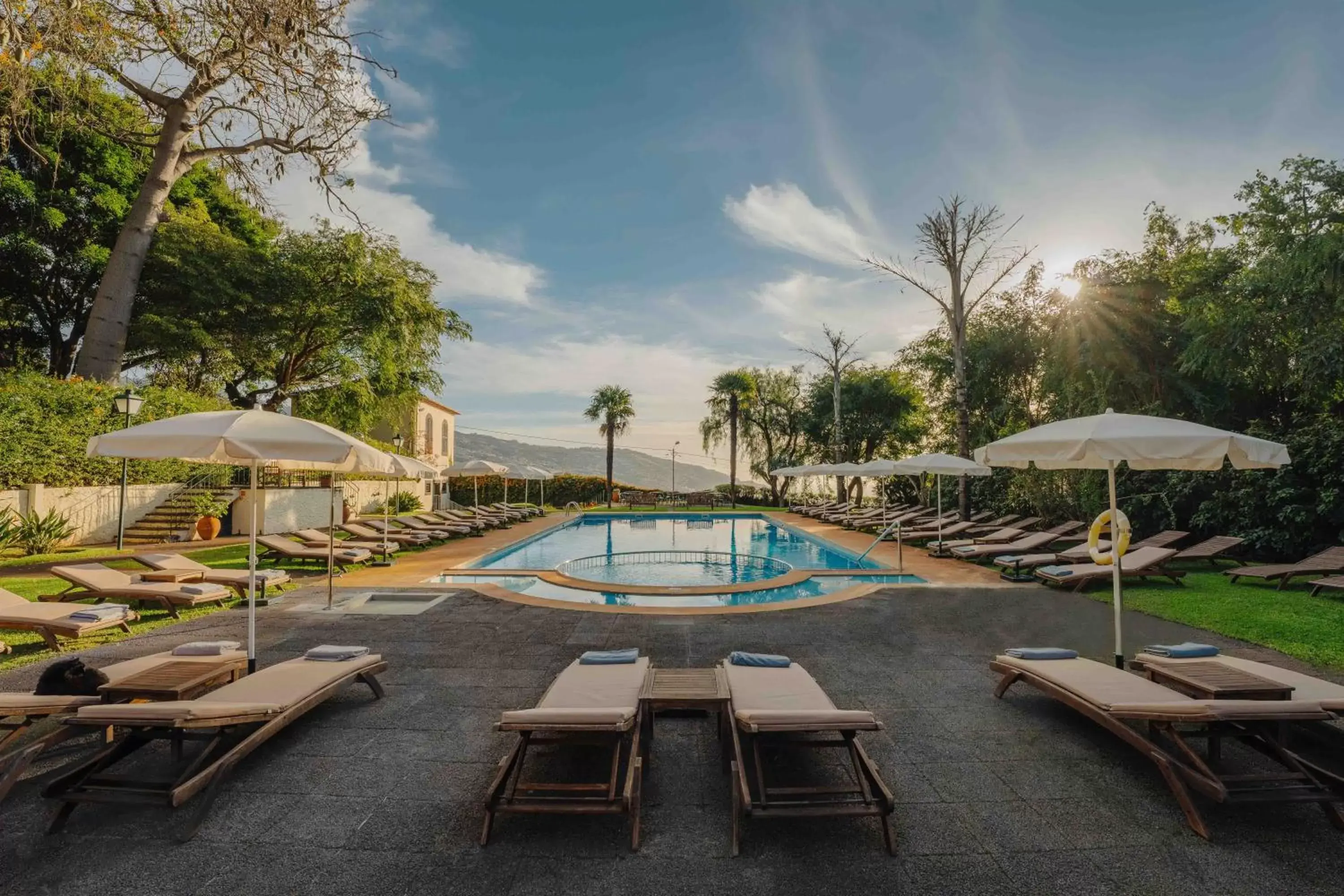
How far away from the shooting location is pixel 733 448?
30.3 m

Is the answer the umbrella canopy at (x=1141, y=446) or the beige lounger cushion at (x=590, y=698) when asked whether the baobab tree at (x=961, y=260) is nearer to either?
the umbrella canopy at (x=1141, y=446)

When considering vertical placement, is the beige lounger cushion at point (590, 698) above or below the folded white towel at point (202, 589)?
above

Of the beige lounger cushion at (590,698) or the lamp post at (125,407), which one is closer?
the beige lounger cushion at (590,698)

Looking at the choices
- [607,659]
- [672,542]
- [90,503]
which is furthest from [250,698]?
[90,503]

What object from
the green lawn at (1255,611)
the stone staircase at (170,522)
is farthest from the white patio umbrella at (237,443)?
the stone staircase at (170,522)

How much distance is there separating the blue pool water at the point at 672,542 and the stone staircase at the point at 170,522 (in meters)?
7.59

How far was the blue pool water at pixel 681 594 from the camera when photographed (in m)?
8.07

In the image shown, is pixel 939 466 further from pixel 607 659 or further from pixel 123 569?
pixel 123 569

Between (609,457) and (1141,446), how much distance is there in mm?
25971

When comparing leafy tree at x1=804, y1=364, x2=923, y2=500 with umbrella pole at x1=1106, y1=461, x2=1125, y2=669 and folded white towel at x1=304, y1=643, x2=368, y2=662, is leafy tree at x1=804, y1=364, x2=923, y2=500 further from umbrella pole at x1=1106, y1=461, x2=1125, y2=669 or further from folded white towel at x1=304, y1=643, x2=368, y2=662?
folded white towel at x1=304, y1=643, x2=368, y2=662

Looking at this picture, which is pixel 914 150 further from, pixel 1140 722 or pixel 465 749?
pixel 465 749

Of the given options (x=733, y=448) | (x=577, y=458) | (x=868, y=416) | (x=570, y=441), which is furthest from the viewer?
(x=577, y=458)

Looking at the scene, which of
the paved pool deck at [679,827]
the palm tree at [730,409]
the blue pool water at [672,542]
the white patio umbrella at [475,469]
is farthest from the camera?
the palm tree at [730,409]

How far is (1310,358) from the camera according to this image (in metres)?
8.94
